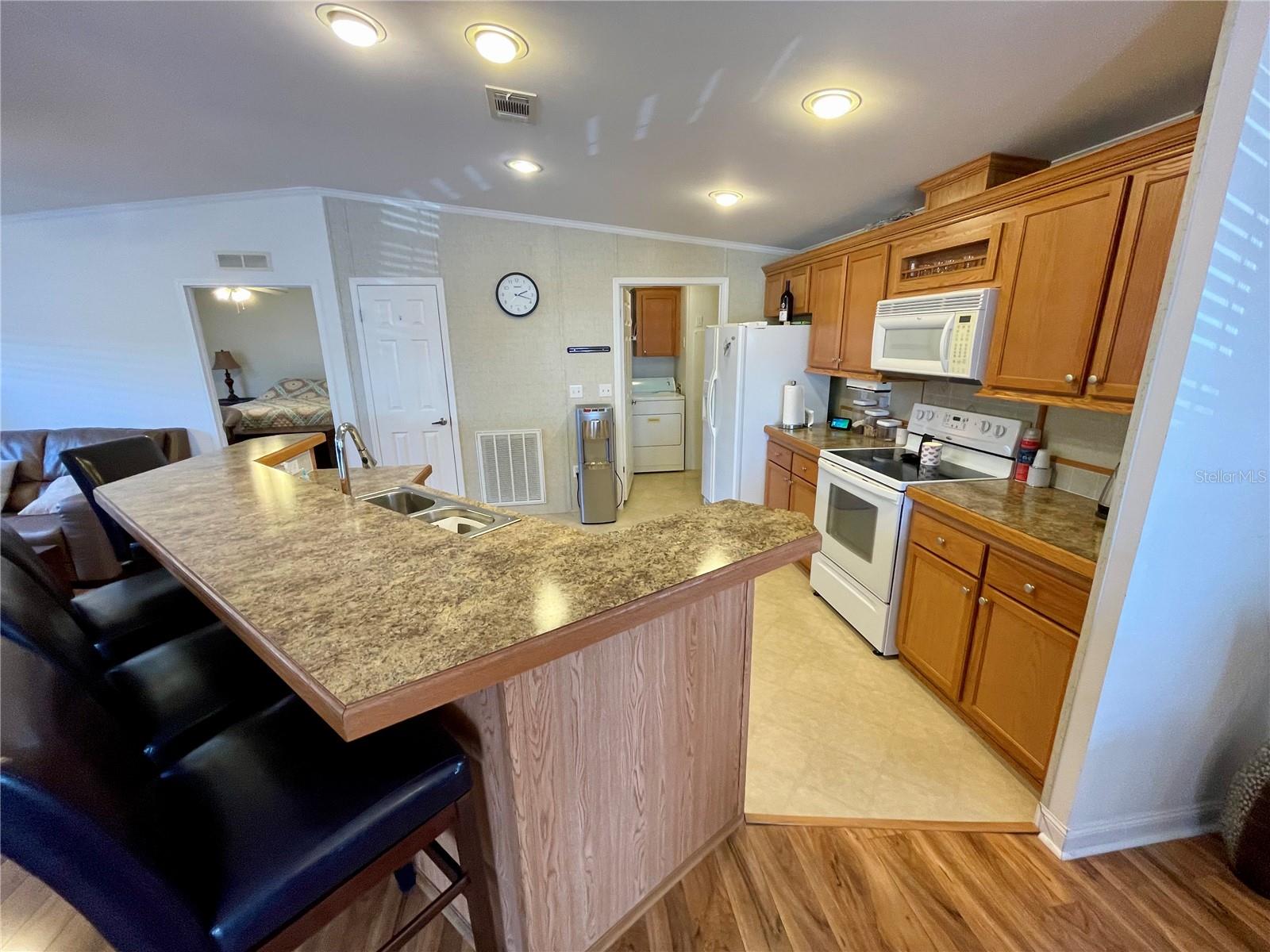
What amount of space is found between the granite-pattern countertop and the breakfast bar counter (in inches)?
40.0

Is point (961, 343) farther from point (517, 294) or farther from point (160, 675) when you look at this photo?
point (517, 294)

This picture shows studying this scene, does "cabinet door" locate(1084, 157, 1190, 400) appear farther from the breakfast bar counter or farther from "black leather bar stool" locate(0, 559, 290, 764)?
"black leather bar stool" locate(0, 559, 290, 764)

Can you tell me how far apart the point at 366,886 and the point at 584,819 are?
1.41 ft

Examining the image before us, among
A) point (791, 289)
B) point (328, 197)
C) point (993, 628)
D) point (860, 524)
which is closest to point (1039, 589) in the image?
point (993, 628)

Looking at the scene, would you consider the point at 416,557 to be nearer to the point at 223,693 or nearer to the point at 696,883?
the point at 223,693

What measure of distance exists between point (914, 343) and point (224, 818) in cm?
299

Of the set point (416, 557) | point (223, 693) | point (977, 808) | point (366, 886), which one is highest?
point (416, 557)

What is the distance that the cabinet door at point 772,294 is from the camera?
415 centimetres

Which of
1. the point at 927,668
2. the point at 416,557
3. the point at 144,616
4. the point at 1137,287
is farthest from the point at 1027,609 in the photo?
the point at 144,616

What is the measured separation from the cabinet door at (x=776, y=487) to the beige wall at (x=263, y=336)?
6.01 meters

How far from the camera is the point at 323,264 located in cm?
355

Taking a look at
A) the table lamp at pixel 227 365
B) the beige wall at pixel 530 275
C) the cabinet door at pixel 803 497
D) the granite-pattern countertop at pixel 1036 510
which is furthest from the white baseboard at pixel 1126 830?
the table lamp at pixel 227 365

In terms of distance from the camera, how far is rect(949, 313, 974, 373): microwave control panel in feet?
7.13

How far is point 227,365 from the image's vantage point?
6.28m
